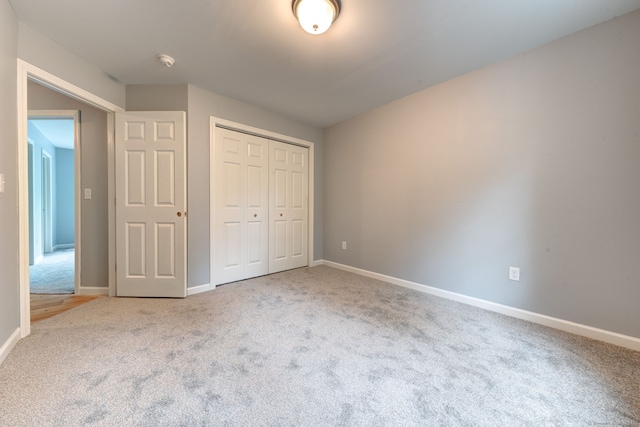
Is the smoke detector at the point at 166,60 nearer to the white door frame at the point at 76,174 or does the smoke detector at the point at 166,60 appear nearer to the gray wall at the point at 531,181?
the white door frame at the point at 76,174

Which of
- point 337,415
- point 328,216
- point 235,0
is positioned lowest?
point 337,415

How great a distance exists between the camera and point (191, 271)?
2750mm

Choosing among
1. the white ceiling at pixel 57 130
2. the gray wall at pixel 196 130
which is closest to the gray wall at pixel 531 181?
the gray wall at pixel 196 130

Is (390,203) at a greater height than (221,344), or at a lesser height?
greater

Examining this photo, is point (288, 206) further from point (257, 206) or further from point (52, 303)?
point (52, 303)

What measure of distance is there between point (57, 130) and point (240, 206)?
14.0 feet

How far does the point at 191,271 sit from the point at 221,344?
1277mm

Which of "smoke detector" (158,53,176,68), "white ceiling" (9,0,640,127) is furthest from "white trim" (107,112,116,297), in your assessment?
"smoke detector" (158,53,176,68)

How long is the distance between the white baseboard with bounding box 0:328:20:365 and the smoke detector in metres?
2.41

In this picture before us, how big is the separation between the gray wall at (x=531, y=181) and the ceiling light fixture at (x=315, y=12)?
162cm

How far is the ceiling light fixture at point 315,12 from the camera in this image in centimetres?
157

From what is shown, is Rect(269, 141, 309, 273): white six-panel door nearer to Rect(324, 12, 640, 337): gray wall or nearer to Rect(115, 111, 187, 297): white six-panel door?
Rect(115, 111, 187, 297): white six-panel door

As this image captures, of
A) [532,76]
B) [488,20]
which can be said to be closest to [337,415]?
[488,20]

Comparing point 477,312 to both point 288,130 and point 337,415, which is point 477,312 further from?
point 288,130
